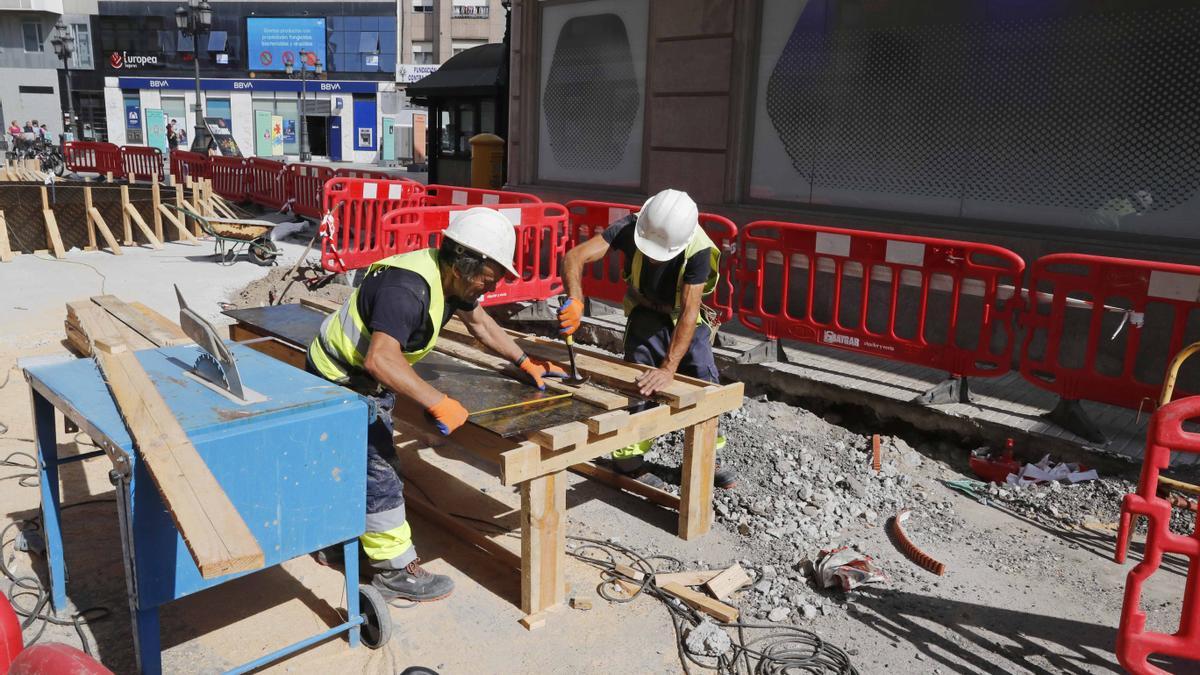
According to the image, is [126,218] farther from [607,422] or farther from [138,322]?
[607,422]

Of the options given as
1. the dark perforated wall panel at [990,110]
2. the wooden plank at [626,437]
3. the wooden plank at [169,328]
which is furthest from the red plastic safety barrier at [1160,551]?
the dark perforated wall panel at [990,110]

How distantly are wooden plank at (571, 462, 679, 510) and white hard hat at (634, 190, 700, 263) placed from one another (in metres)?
1.34

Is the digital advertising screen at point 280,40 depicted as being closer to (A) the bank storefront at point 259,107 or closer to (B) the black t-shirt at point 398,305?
(A) the bank storefront at point 259,107

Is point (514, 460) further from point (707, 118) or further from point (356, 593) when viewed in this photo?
point (707, 118)

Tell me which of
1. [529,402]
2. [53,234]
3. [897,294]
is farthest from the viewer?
[53,234]

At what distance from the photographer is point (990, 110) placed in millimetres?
7785

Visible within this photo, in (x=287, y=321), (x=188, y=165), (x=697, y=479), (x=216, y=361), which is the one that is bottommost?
(x=697, y=479)

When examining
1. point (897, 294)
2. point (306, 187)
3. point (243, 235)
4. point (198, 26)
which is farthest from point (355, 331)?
point (198, 26)

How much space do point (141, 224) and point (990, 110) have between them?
1282 cm

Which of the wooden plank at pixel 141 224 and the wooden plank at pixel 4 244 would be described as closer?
the wooden plank at pixel 4 244

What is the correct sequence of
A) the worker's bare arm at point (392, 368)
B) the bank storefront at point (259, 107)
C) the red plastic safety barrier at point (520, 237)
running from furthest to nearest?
the bank storefront at point (259, 107)
the red plastic safety barrier at point (520, 237)
the worker's bare arm at point (392, 368)

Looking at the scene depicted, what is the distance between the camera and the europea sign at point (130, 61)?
1918 inches

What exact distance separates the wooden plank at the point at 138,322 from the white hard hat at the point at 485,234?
5.33ft

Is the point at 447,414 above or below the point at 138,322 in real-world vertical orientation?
below
